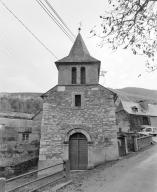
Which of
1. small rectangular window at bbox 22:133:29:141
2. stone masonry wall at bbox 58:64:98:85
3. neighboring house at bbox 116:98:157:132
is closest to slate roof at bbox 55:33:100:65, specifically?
stone masonry wall at bbox 58:64:98:85

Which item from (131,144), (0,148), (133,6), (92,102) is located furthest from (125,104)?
(133,6)

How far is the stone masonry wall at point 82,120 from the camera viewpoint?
13.1 meters

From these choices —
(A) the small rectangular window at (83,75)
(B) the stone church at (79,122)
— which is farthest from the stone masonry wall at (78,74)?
(A) the small rectangular window at (83,75)

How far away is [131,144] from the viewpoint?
61.6ft

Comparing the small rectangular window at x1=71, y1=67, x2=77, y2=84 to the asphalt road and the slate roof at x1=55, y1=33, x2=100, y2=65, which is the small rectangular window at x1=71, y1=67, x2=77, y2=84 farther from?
the asphalt road

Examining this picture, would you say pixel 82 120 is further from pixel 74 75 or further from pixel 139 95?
pixel 139 95

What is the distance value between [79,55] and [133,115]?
1958 centimetres

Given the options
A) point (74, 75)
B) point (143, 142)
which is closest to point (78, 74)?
point (74, 75)

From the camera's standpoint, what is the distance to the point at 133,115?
106ft

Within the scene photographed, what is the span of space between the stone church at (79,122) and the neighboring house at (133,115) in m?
18.2

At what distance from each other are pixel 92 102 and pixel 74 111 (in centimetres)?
151

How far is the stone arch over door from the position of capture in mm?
13250

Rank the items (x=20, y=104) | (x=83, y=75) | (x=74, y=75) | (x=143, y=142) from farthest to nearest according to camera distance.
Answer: (x=20, y=104) → (x=143, y=142) → (x=74, y=75) → (x=83, y=75)

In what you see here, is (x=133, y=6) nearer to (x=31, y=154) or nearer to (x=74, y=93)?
(x=74, y=93)
